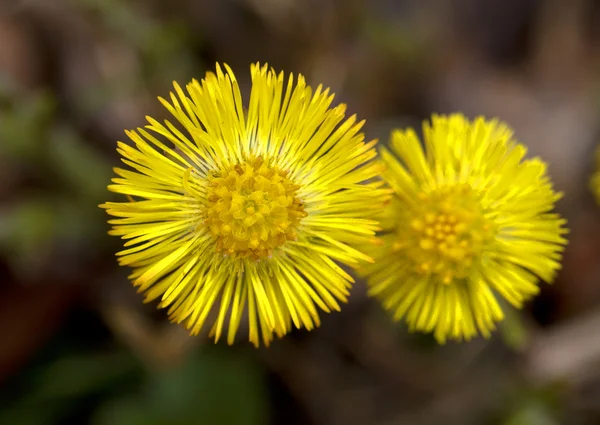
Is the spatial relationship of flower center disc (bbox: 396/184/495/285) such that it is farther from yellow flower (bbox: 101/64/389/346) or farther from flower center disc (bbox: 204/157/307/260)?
flower center disc (bbox: 204/157/307/260)

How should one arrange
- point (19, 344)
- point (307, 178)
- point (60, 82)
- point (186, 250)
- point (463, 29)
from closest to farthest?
point (186, 250)
point (307, 178)
point (19, 344)
point (60, 82)
point (463, 29)

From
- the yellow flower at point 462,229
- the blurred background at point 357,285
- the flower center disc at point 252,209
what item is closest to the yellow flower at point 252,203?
the flower center disc at point 252,209

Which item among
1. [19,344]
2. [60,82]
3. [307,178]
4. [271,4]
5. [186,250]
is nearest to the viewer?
[186,250]

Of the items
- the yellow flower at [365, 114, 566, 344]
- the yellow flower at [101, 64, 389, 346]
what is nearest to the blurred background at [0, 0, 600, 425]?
the yellow flower at [365, 114, 566, 344]

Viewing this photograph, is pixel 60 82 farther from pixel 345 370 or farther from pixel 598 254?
pixel 598 254

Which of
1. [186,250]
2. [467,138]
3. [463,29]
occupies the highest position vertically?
[463,29]

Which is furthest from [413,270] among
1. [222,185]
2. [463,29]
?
[463,29]

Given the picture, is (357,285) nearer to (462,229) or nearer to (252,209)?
(462,229)
